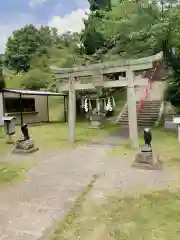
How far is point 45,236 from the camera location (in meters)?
3.82

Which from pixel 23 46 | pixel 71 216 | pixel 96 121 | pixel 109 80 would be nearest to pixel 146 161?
pixel 71 216

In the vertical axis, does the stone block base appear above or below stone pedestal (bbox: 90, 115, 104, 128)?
below

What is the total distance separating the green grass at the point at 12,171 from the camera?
659 cm

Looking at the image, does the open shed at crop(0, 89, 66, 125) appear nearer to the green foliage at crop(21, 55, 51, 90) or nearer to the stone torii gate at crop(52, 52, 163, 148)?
the green foliage at crop(21, 55, 51, 90)

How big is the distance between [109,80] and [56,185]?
607cm

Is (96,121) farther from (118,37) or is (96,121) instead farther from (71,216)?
(71,216)

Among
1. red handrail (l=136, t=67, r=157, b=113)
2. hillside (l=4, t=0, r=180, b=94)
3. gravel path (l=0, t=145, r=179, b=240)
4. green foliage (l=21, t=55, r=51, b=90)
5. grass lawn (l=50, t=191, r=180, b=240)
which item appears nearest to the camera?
grass lawn (l=50, t=191, r=180, b=240)

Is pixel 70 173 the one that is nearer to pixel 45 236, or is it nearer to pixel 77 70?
pixel 45 236

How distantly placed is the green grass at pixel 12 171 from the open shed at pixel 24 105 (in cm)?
908

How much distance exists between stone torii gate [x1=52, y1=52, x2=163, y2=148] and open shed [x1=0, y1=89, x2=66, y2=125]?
6491mm

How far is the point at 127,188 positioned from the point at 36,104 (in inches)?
591

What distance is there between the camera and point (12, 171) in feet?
23.7

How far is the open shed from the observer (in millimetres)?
17172

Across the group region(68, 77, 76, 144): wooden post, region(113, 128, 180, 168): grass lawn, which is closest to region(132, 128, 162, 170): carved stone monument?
region(113, 128, 180, 168): grass lawn
